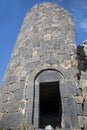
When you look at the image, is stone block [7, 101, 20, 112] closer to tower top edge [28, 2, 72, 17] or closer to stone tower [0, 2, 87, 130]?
stone tower [0, 2, 87, 130]

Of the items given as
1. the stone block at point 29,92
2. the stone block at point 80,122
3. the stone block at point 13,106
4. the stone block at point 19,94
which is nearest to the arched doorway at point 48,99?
the stone block at point 29,92

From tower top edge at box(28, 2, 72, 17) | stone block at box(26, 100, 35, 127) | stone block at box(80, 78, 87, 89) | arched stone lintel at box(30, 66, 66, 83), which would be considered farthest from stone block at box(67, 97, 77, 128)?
tower top edge at box(28, 2, 72, 17)

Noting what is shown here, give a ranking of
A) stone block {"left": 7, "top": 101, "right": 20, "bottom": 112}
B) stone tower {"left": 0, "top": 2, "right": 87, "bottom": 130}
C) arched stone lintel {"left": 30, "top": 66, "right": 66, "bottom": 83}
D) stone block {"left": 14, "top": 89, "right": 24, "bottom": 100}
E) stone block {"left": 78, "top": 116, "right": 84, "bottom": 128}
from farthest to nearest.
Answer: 1. arched stone lintel {"left": 30, "top": 66, "right": 66, "bottom": 83}
2. stone block {"left": 14, "top": 89, "right": 24, "bottom": 100}
3. stone block {"left": 7, "top": 101, "right": 20, "bottom": 112}
4. stone tower {"left": 0, "top": 2, "right": 87, "bottom": 130}
5. stone block {"left": 78, "top": 116, "right": 84, "bottom": 128}

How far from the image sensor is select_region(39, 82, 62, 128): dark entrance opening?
8.02 m

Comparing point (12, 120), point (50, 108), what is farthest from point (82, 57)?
point (12, 120)

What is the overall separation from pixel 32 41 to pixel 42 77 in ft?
4.83

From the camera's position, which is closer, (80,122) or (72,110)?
(80,122)

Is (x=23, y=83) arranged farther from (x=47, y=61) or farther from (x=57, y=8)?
(x=57, y=8)

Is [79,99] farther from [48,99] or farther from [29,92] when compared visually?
[48,99]

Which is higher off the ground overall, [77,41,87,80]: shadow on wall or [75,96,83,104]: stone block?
[77,41,87,80]: shadow on wall

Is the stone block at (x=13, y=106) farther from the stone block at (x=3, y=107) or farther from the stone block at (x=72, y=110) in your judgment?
the stone block at (x=72, y=110)

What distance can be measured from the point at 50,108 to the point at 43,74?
278 cm

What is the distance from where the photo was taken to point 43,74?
655 centimetres

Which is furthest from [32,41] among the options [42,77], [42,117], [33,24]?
[42,117]
